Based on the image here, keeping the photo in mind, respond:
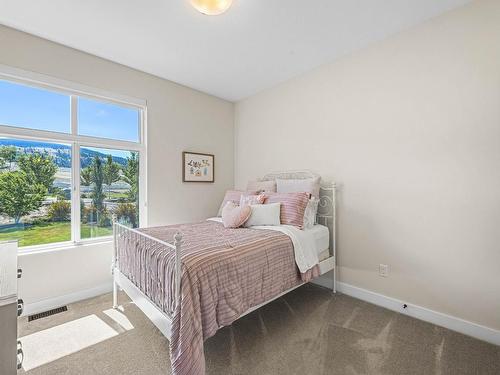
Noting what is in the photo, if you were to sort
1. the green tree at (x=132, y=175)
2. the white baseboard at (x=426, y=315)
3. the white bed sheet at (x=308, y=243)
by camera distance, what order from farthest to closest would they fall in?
1. the green tree at (x=132, y=175)
2. the white bed sheet at (x=308, y=243)
3. the white baseboard at (x=426, y=315)

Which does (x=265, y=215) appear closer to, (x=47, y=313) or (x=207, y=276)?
(x=207, y=276)

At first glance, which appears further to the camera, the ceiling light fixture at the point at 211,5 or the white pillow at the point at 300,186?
the white pillow at the point at 300,186

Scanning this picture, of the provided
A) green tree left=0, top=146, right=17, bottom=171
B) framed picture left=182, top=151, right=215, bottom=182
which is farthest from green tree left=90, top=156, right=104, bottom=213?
framed picture left=182, top=151, right=215, bottom=182

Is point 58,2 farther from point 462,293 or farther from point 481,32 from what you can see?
point 462,293

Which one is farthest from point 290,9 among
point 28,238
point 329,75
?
point 28,238

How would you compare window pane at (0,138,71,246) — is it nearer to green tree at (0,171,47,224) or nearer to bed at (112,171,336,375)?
green tree at (0,171,47,224)

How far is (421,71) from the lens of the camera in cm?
217

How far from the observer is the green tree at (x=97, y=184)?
9.04ft

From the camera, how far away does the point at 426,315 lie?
215 centimetres

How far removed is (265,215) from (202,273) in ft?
3.88

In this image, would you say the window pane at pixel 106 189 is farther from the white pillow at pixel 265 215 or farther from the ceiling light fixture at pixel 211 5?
the ceiling light fixture at pixel 211 5

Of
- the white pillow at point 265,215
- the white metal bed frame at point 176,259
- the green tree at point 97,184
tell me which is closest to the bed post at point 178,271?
the white metal bed frame at point 176,259

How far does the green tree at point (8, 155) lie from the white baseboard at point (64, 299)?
1.33 metres

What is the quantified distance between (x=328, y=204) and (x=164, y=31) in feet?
8.09
